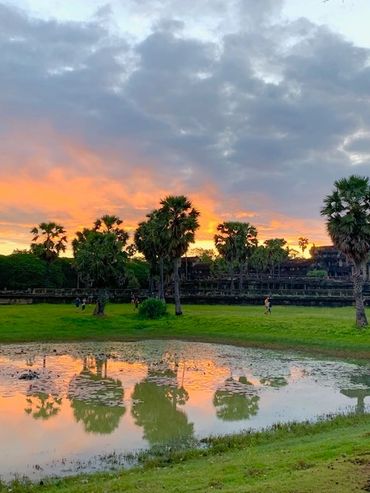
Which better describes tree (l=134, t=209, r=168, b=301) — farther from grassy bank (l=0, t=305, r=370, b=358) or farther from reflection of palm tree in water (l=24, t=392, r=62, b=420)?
reflection of palm tree in water (l=24, t=392, r=62, b=420)

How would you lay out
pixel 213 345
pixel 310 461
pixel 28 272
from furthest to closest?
pixel 28 272 < pixel 213 345 < pixel 310 461

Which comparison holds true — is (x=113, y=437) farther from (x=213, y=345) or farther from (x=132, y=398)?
(x=213, y=345)

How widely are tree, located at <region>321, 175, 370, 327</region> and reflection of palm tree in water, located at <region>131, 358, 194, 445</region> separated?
20.6m

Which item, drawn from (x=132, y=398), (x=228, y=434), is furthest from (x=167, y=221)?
(x=228, y=434)

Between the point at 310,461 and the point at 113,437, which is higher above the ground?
the point at 310,461

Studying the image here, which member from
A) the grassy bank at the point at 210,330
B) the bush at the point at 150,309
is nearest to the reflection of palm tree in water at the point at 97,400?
the grassy bank at the point at 210,330

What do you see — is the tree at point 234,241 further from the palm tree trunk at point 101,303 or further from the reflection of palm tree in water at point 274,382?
the reflection of palm tree in water at point 274,382

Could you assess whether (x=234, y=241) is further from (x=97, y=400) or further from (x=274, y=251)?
(x=97, y=400)

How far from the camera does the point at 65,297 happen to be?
79.6 metres

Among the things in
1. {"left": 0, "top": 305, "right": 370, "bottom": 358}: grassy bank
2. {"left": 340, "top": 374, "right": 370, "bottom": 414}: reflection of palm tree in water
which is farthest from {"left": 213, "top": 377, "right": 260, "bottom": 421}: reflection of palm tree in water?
{"left": 0, "top": 305, "right": 370, "bottom": 358}: grassy bank

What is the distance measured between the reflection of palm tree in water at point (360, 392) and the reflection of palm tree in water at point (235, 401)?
4281mm

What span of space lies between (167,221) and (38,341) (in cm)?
2214

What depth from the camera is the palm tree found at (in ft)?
194

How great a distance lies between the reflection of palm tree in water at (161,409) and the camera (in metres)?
17.8
